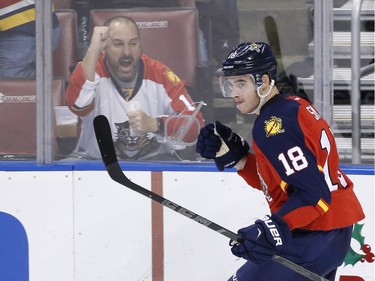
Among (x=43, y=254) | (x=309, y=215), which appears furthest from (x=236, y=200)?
(x=309, y=215)

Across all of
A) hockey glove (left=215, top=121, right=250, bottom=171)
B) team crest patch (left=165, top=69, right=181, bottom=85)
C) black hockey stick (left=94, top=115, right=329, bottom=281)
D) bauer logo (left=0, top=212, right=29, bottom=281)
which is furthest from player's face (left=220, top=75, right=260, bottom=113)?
bauer logo (left=0, top=212, right=29, bottom=281)

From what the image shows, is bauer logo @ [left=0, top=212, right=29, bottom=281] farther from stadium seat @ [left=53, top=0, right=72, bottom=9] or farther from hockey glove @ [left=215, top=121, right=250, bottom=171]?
hockey glove @ [left=215, top=121, right=250, bottom=171]

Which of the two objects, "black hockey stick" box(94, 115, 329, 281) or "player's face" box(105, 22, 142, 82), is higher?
"player's face" box(105, 22, 142, 82)

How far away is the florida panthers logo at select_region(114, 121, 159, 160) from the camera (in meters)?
4.56

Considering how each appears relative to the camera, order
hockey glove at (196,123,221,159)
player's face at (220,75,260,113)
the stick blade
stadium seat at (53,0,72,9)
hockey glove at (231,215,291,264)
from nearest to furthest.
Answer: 1. hockey glove at (231,215,291,264)
2. player's face at (220,75,260,113)
3. the stick blade
4. hockey glove at (196,123,221,159)
5. stadium seat at (53,0,72,9)

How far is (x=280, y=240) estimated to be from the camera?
326 centimetres

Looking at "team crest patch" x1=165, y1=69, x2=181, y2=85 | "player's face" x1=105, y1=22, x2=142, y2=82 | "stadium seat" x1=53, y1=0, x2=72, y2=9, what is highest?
"stadium seat" x1=53, y1=0, x2=72, y2=9

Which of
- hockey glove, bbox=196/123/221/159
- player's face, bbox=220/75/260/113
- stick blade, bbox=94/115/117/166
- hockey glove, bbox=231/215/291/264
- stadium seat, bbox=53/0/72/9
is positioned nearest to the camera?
hockey glove, bbox=231/215/291/264

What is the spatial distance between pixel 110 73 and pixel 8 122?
50cm

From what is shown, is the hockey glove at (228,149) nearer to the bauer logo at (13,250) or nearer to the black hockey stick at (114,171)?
the black hockey stick at (114,171)

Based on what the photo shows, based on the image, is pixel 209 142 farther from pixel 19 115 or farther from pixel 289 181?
pixel 19 115

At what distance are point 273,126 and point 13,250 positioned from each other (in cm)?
167

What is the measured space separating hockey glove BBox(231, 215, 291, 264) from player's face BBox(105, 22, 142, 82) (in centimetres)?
146

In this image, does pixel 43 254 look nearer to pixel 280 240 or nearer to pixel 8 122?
→ pixel 8 122
